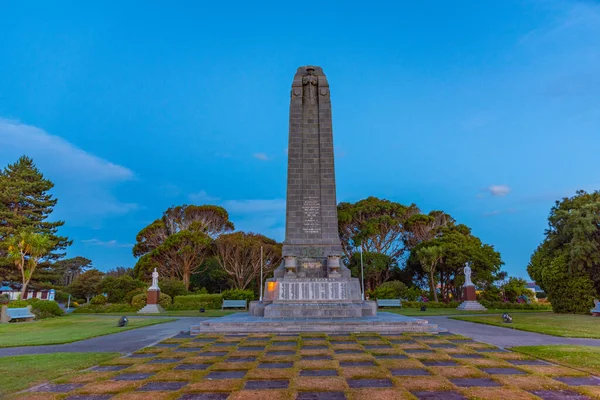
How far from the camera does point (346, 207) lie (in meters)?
35.3

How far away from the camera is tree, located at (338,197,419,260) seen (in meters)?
33.6

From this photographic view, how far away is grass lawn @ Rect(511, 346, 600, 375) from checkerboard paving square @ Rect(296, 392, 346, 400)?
406 centimetres

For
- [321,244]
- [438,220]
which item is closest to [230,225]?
[438,220]

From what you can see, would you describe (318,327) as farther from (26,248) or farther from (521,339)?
(26,248)

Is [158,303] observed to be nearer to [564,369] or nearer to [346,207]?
[346,207]

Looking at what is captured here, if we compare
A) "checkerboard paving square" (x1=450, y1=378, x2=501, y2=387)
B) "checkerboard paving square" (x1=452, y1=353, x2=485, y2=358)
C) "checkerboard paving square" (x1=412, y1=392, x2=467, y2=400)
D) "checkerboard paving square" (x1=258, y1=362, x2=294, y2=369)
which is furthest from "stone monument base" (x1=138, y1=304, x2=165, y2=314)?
"checkerboard paving square" (x1=412, y1=392, x2=467, y2=400)

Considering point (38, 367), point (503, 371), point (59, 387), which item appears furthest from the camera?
point (38, 367)

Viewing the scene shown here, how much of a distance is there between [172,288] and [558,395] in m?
27.3

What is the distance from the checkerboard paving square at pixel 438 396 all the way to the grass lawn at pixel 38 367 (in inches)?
206

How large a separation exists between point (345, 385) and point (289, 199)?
10.7m

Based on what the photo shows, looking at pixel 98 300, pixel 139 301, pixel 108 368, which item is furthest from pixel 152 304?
pixel 108 368

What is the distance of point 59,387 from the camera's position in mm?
4855

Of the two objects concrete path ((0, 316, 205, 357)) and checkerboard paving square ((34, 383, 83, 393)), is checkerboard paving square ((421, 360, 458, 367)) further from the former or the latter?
concrete path ((0, 316, 205, 357))

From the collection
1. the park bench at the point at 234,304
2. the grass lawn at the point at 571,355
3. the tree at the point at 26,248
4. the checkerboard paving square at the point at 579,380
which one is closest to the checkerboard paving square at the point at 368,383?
the checkerboard paving square at the point at 579,380
